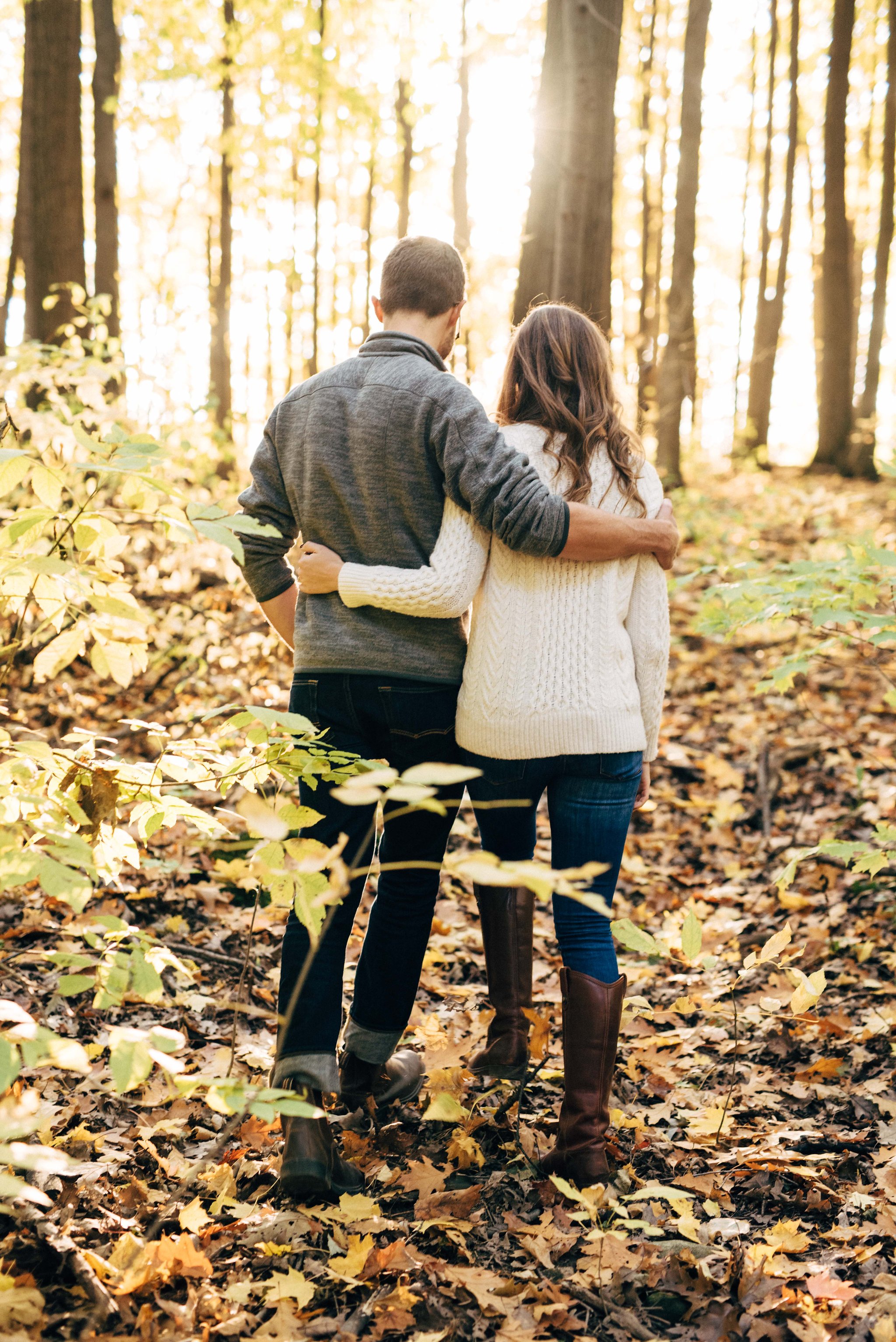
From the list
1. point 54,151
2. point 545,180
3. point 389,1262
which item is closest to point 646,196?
point 54,151

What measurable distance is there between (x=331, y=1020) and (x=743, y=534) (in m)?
9.36

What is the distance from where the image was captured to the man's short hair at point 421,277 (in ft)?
7.70

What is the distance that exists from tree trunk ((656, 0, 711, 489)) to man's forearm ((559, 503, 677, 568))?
9342 millimetres

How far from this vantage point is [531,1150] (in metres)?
2.44

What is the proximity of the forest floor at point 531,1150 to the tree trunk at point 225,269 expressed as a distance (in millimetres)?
8751

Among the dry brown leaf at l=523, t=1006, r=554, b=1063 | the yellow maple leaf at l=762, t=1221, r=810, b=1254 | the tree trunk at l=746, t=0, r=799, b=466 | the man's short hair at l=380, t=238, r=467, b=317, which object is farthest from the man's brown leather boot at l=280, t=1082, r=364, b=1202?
the tree trunk at l=746, t=0, r=799, b=466

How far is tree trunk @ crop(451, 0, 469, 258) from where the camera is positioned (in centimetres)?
1509

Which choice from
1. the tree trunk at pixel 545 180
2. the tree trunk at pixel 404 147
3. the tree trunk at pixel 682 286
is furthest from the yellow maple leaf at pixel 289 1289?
the tree trunk at pixel 404 147

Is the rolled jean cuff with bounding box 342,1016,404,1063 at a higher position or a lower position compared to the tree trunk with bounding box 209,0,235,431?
lower

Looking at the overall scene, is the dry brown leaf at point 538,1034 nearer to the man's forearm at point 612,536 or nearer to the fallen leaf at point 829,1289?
the fallen leaf at point 829,1289

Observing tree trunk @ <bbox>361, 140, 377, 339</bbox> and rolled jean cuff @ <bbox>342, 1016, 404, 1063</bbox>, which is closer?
rolled jean cuff @ <bbox>342, 1016, 404, 1063</bbox>

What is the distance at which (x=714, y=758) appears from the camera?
546 centimetres

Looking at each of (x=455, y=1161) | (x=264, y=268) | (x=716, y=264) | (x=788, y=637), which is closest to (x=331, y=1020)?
(x=455, y=1161)

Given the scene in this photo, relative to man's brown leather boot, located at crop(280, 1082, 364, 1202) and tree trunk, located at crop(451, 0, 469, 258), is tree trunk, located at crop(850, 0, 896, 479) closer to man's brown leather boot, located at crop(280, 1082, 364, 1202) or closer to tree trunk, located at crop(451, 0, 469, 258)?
tree trunk, located at crop(451, 0, 469, 258)
